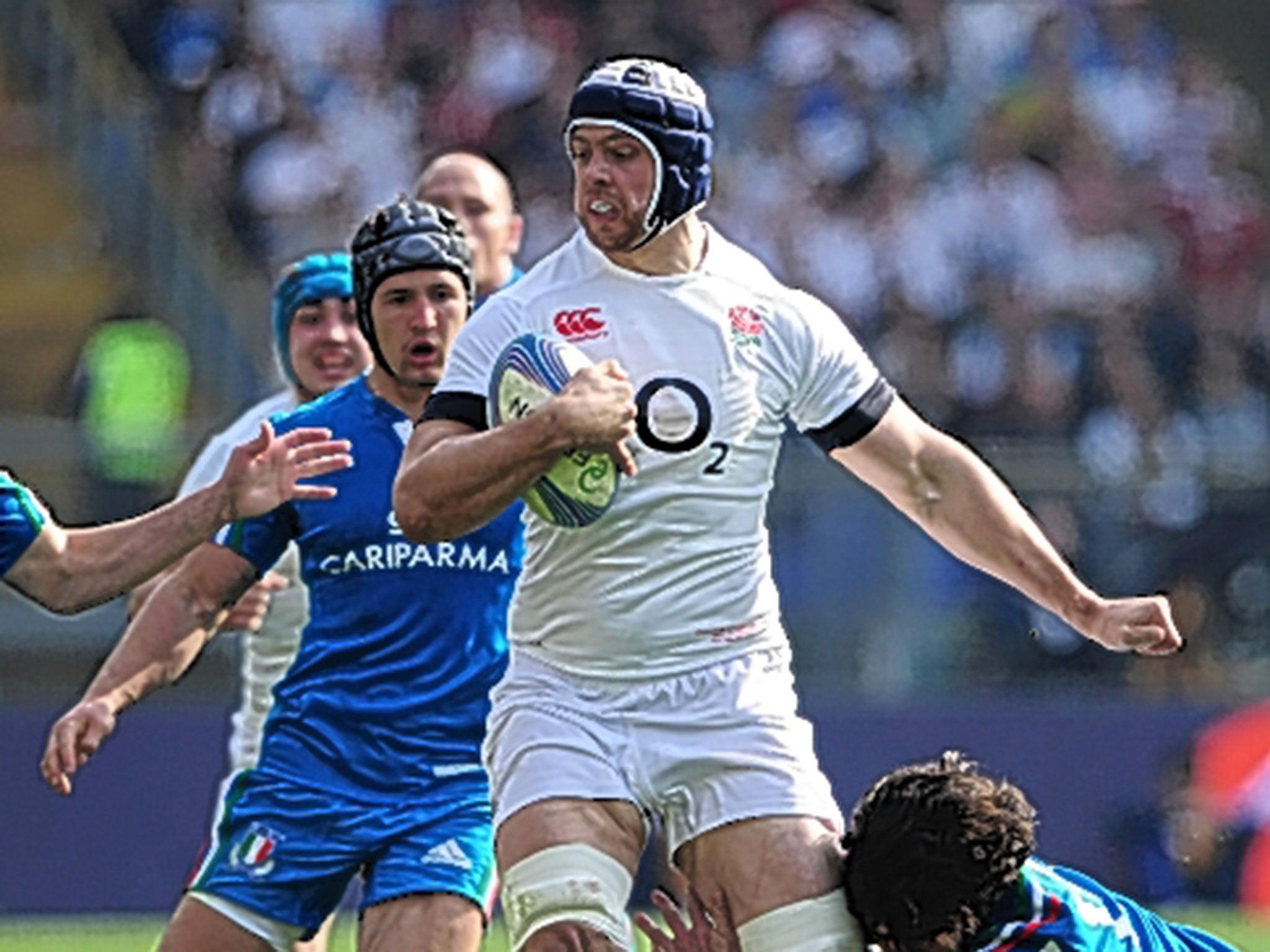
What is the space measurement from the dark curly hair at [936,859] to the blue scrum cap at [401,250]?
1.97 metres

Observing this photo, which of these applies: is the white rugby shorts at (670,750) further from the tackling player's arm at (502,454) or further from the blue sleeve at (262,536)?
the blue sleeve at (262,536)

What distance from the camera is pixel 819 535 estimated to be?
38.4ft

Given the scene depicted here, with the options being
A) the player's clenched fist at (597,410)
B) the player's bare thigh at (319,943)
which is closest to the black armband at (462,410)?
the player's clenched fist at (597,410)

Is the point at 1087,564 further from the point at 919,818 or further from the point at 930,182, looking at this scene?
the point at 919,818

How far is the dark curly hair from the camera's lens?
4941mm

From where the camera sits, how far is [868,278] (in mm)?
14258

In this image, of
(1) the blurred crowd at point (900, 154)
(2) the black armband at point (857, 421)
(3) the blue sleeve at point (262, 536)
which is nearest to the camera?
(2) the black armband at point (857, 421)

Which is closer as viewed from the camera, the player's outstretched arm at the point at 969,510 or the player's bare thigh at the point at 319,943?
the player's outstretched arm at the point at 969,510

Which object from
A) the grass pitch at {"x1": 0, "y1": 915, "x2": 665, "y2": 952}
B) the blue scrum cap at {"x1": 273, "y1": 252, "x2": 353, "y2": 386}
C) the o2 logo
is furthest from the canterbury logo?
the grass pitch at {"x1": 0, "y1": 915, "x2": 665, "y2": 952}

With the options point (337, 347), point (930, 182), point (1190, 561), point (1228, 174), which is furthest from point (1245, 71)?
point (337, 347)

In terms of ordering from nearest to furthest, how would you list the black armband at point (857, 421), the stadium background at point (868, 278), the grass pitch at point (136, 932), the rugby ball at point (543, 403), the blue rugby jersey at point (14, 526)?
the rugby ball at point (543, 403) < the black armband at point (857, 421) < the blue rugby jersey at point (14, 526) < the grass pitch at point (136, 932) < the stadium background at point (868, 278)

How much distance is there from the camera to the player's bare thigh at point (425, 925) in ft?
19.4

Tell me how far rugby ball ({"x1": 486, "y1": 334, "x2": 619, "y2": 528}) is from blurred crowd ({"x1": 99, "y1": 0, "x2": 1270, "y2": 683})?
326 inches

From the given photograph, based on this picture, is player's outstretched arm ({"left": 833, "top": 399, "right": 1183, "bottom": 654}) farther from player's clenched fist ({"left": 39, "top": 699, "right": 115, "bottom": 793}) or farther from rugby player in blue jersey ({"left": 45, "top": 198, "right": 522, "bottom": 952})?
player's clenched fist ({"left": 39, "top": 699, "right": 115, "bottom": 793})
